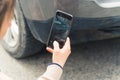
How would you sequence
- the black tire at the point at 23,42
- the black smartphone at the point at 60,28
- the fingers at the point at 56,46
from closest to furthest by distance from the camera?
the fingers at the point at 56,46, the black smartphone at the point at 60,28, the black tire at the point at 23,42

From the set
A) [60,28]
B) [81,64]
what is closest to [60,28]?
[60,28]

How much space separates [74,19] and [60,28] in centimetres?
12

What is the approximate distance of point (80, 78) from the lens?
2869mm

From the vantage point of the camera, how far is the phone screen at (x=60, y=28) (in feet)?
7.14

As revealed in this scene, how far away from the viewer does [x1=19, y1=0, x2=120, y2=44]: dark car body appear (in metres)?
2.18

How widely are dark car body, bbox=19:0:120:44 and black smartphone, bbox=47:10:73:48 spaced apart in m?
0.04

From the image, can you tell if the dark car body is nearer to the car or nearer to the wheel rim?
the car

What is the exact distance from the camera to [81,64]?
3.07 m

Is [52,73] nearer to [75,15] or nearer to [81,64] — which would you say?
[75,15]

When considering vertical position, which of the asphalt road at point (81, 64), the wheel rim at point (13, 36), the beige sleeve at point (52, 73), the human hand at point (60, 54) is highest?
the human hand at point (60, 54)

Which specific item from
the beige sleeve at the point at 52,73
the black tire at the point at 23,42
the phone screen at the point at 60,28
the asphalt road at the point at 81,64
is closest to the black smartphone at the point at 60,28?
the phone screen at the point at 60,28

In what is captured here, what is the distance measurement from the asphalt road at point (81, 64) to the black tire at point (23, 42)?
12 centimetres

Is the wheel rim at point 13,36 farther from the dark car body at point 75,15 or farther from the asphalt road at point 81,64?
the dark car body at point 75,15

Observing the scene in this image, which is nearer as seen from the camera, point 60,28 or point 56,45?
point 56,45
